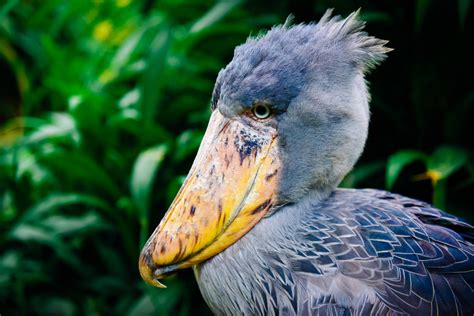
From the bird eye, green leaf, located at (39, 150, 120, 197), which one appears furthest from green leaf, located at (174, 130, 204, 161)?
the bird eye

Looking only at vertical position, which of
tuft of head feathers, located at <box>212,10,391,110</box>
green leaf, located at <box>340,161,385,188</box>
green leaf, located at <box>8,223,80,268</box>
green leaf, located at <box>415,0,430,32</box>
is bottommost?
green leaf, located at <box>8,223,80,268</box>

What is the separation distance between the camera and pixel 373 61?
74.2 inches

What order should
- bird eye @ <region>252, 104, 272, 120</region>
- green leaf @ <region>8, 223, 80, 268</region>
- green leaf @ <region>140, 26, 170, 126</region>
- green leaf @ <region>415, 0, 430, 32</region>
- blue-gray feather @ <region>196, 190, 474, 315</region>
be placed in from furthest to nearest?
green leaf @ <region>140, 26, 170, 126</region> → green leaf @ <region>8, 223, 80, 268</region> → green leaf @ <region>415, 0, 430, 32</region> → bird eye @ <region>252, 104, 272, 120</region> → blue-gray feather @ <region>196, 190, 474, 315</region>

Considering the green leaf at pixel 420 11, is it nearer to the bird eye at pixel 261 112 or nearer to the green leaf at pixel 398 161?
the green leaf at pixel 398 161

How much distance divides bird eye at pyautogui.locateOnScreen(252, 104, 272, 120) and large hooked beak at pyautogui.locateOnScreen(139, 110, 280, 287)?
4cm

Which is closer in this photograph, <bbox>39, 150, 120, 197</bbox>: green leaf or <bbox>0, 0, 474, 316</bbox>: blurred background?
<bbox>0, 0, 474, 316</bbox>: blurred background

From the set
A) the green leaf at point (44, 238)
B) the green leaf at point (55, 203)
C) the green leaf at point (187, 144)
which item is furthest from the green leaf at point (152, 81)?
Result: the green leaf at point (44, 238)

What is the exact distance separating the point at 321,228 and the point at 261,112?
0.35 metres

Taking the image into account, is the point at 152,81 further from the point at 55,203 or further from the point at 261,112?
the point at 261,112

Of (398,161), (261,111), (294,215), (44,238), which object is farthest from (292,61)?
(44,238)

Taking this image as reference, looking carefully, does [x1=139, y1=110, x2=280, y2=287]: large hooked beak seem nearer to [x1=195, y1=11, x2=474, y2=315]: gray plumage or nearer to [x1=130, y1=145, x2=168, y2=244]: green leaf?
[x1=195, y1=11, x2=474, y2=315]: gray plumage

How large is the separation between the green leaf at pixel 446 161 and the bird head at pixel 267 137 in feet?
2.64

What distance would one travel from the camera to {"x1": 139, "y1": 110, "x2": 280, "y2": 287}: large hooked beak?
176 cm

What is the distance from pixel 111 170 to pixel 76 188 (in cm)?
22
